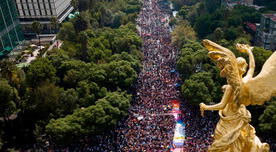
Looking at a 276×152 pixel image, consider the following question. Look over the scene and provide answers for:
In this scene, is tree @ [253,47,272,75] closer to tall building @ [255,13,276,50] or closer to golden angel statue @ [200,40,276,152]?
tall building @ [255,13,276,50]

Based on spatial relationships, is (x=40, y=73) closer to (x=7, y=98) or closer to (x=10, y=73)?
(x=10, y=73)

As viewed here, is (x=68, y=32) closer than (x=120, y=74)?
No

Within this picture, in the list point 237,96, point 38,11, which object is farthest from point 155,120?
point 38,11

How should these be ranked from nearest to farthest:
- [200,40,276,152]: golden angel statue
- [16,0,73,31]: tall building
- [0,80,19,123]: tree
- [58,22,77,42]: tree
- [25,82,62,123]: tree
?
1. [200,40,276,152]: golden angel statue
2. [0,80,19,123]: tree
3. [25,82,62,123]: tree
4. [58,22,77,42]: tree
5. [16,0,73,31]: tall building

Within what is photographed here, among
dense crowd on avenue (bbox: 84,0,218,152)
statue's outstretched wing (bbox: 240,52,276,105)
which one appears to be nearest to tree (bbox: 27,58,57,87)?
dense crowd on avenue (bbox: 84,0,218,152)

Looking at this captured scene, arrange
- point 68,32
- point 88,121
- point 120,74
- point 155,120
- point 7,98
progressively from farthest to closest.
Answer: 1. point 68,32
2. point 120,74
3. point 155,120
4. point 7,98
5. point 88,121

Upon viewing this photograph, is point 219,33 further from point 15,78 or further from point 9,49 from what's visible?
point 9,49

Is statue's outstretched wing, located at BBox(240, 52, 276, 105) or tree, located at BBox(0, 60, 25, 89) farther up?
statue's outstretched wing, located at BBox(240, 52, 276, 105)

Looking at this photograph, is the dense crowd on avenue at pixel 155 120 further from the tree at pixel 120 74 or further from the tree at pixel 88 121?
the tree at pixel 120 74
